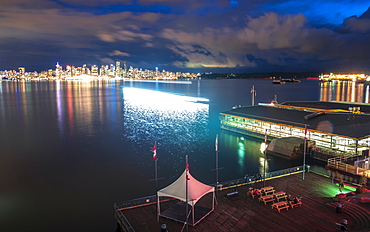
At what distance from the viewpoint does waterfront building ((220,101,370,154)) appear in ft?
134

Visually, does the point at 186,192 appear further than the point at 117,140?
No

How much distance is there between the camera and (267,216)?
67.4 ft

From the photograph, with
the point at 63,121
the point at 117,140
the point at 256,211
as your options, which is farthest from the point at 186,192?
the point at 63,121

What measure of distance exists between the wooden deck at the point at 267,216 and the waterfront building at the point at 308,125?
12562mm

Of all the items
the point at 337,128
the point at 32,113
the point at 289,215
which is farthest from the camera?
the point at 32,113

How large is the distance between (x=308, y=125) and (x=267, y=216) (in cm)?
3198

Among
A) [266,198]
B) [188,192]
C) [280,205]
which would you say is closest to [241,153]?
[266,198]

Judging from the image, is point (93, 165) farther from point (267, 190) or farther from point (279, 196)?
point (279, 196)

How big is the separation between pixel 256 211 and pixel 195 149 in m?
29.9

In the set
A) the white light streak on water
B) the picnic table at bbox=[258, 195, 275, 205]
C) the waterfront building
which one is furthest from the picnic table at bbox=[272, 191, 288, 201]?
the white light streak on water

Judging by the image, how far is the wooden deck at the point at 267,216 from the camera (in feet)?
62.6

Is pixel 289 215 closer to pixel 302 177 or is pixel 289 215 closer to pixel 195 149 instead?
pixel 302 177

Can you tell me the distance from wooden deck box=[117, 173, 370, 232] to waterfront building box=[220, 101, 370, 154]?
12562 mm

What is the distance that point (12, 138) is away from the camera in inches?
2431
